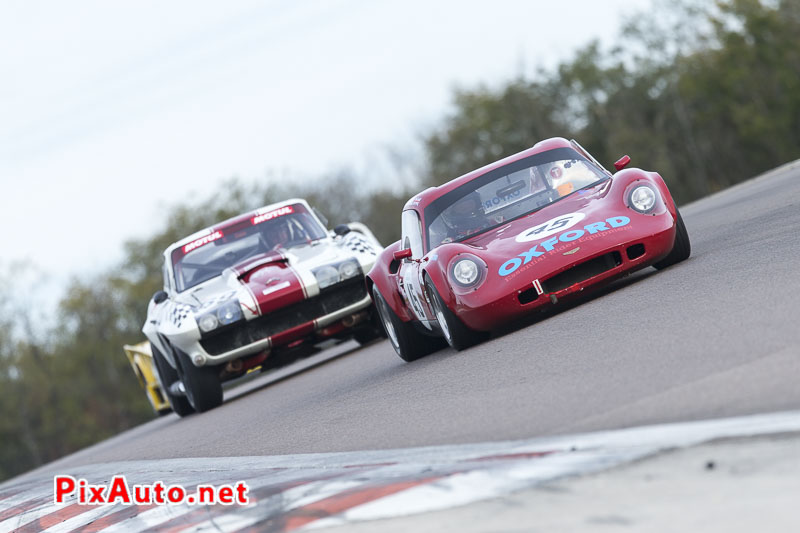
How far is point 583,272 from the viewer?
849 cm

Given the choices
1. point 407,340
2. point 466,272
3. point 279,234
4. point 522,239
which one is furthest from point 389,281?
point 279,234

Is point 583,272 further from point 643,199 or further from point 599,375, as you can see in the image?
Answer: point 599,375

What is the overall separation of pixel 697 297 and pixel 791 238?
1.88m

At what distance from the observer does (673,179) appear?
74.1m

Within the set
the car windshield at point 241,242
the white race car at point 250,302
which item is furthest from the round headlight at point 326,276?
the car windshield at point 241,242

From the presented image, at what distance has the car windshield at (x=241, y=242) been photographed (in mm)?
13734

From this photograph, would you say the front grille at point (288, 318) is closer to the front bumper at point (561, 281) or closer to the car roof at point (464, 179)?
the car roof at point (464, 179)

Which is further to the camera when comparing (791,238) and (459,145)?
(459,145)

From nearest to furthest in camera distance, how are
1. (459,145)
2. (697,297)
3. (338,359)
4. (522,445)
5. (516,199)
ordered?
1. (522,445)
2. (697,297)
3. (516,199)
4. (338,359)
5. (459,145)

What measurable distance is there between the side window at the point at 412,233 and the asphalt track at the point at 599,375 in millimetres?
848

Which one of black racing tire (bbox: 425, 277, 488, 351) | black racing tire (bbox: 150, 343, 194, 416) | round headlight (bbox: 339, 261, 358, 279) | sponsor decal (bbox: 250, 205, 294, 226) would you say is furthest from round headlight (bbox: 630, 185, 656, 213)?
black racing tire (bbox: 150, 343, 194, 416)

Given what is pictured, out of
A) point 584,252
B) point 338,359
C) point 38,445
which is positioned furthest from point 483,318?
point 38,445

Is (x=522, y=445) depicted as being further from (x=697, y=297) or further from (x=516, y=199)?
(x=516, y=199)

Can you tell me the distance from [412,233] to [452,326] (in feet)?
3.82
